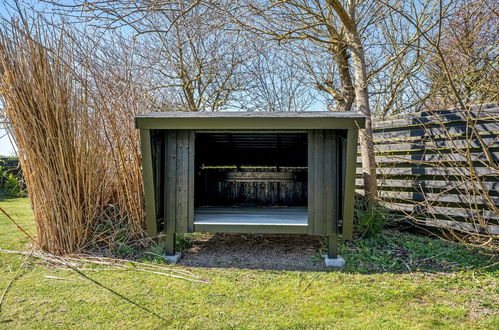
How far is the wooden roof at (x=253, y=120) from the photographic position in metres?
3.19

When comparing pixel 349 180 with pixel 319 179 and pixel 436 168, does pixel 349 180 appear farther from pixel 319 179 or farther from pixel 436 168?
pixel 436 168

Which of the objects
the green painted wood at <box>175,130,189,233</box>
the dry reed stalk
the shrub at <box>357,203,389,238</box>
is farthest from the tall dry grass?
the shrub at <box>357,203,389,238</box>

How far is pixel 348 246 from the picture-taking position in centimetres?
399

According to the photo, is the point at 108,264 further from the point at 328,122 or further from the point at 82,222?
the point at 328,122

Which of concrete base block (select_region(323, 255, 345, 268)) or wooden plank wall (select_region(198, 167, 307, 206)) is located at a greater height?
wooden plank wall (select_region(198, 167, 307, 206))

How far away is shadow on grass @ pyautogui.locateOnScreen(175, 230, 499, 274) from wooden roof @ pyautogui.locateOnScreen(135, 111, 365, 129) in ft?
4.59

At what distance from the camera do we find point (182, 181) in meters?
3.59

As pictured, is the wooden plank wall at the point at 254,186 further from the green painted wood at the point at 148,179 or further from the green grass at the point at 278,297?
the green grass at the point at 278,297

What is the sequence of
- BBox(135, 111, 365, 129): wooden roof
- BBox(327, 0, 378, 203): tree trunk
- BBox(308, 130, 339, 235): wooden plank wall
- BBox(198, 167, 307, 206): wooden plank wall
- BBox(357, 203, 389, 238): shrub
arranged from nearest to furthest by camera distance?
BBox(135, 111, 365, 129): wooden roof, BBox(308, 130, 339, 235): wooden plank wall, BBox(357, 203, 389, 238): shrub, BBox(327, 0, 378, 203): tree trunk, BBox(198, 167, 307, 206): wooden plank wall

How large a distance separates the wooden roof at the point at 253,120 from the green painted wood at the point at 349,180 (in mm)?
129

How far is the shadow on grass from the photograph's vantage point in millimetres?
3348

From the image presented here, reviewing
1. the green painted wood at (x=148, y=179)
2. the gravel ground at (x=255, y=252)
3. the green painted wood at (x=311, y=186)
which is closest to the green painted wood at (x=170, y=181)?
the green painted wood at (x=148, y=179)

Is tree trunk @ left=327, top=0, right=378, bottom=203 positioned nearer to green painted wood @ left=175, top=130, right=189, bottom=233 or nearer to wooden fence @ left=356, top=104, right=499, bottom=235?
wooden fence @ left=356, top=104, right=499, bottom=235

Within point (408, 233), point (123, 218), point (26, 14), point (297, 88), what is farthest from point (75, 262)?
point (297, 88)
